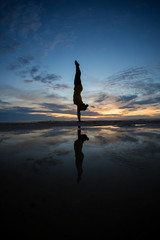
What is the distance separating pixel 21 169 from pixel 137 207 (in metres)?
2.19

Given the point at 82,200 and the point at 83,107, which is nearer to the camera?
the point at 82,200

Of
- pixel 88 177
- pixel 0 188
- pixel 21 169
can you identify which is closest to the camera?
pixel 0 188

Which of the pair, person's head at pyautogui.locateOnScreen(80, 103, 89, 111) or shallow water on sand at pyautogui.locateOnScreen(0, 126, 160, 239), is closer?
shallow water on sand at pyautogui.locateOnScreen(0, 126, 160, 239)

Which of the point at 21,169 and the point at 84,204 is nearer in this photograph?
the point at 84,204

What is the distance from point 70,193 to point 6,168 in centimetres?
169

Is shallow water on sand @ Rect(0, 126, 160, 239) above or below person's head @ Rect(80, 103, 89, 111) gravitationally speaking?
below

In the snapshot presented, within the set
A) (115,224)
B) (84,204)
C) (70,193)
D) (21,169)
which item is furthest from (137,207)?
(21,169)

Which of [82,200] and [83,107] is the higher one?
[83,107]

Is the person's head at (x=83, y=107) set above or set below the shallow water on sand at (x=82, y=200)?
above

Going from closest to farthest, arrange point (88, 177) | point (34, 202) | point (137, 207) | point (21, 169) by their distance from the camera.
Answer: point (137, 207)
point (34, 202)
point (88, 177)
point (21, 169)

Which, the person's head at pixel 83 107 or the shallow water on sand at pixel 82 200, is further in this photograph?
the person's head at pixel 83 107

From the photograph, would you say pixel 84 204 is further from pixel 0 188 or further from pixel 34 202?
pixel 0 188

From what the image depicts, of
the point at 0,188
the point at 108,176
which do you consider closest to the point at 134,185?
the point at 108,176

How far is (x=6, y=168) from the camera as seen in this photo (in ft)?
8.21
